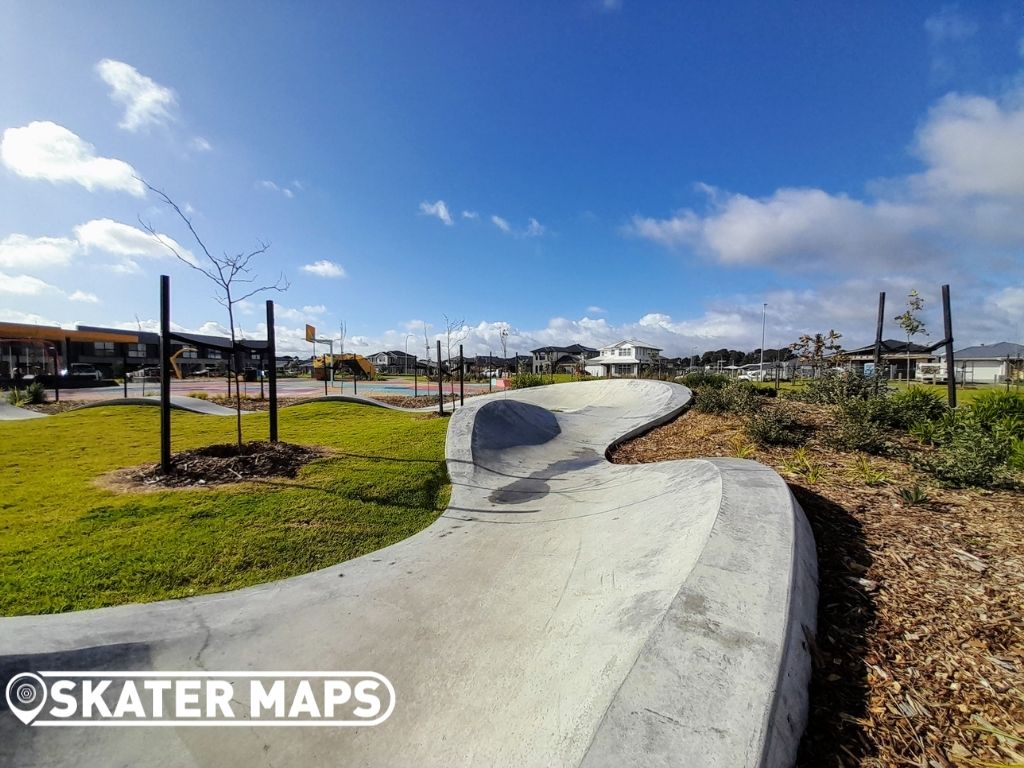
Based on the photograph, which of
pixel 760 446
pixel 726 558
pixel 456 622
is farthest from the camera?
pixel 760 446

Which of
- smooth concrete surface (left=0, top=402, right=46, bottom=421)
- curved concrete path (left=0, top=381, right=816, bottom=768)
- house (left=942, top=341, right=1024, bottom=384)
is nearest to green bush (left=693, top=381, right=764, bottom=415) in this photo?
curved concrete path (left=0, top=381, right=816, bottom=768)

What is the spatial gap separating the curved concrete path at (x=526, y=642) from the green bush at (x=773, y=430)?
2.51 metres

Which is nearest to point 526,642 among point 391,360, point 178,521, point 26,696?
point 26,696

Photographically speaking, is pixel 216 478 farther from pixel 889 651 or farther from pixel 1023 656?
pixel 1023 656

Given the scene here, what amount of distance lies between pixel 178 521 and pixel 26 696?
259 cm

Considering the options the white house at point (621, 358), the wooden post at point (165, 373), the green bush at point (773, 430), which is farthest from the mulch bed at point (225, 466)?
the white house at point (621, 358)

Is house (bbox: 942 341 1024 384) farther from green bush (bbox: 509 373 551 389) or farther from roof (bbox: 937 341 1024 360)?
green bush (bbox: 509 373 551 389)

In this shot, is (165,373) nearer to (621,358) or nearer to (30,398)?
(30,398)

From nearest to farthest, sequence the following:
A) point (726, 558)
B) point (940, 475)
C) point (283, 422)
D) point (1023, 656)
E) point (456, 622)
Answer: point (1023, 656) → point (726, 558) → point (456, 622) → point (940, 475) → point (283, 422)

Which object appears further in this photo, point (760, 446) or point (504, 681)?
point (760, 446)

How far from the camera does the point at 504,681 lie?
266cm

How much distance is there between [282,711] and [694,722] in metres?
2.37

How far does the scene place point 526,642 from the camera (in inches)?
118

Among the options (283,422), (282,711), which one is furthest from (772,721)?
(283,422)
